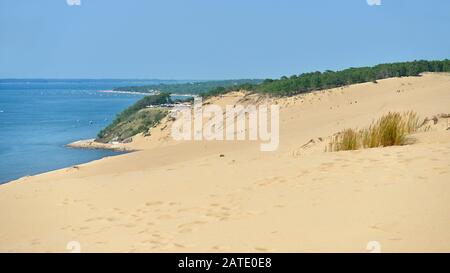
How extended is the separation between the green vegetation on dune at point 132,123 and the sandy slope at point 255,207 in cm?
4253

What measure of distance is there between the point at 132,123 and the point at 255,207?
166 ft

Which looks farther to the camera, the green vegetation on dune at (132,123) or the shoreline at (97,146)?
the green vegetation on dune at (132,123)

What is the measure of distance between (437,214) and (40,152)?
4075 centimetres

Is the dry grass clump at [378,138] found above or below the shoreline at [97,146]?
above

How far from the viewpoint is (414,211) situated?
568 centimetres

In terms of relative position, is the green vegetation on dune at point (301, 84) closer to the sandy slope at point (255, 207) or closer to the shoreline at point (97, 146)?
the shoreline at point (97, 146)

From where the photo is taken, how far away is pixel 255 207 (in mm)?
6559

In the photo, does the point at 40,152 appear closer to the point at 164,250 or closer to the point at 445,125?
the point at 445,125

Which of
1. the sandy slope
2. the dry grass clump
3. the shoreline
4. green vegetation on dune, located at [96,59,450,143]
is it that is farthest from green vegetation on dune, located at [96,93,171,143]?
the sandy slope

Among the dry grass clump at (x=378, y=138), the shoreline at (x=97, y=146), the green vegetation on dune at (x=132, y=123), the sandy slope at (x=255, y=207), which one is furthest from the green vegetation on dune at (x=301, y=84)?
the sandy slope at (x=255, y=207)

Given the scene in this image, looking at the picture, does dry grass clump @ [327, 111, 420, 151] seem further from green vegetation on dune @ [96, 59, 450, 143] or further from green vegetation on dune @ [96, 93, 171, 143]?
green vegetation on dune @ [96, 93, 171, 143]

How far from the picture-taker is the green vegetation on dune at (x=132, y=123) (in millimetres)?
52250
